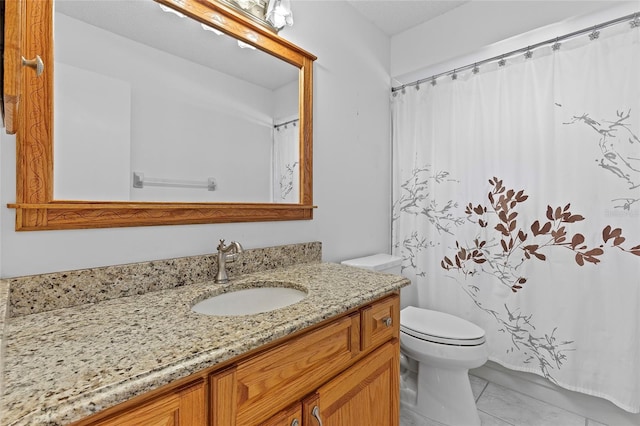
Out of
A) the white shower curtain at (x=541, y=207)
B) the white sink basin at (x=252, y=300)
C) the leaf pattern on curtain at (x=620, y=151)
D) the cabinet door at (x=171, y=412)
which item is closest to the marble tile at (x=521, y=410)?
the white shower curtain at (x=541, y=207)

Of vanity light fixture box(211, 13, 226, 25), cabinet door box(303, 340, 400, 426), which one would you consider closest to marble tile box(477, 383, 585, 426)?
cabinet door box(303, 340, 400, 426)

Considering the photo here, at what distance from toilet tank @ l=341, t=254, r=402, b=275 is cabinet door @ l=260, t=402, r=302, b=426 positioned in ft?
3.23

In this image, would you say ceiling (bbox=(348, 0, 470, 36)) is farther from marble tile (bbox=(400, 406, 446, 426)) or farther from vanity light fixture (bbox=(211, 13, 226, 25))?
marble tile (bbox=(400, 406, 446, 426))

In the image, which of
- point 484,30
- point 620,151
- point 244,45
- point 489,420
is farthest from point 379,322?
point 484,30

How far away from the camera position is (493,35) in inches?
72.1

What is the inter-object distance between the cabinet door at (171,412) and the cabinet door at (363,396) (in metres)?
0.33

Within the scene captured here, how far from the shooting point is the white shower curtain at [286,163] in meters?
1.50

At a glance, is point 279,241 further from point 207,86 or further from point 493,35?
point 493,35

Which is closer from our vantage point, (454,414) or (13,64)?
(13,64)

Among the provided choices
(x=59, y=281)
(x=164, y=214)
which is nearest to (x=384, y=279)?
(x=164, y=214)

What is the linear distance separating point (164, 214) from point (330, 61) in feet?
4.25

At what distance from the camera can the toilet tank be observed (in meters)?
1.77

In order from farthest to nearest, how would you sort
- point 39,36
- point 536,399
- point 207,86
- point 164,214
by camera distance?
point 536,399, point 207,86, point 164,214, point 39,36

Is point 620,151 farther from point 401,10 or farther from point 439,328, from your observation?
point 401,10
